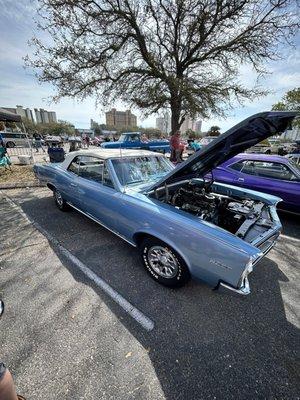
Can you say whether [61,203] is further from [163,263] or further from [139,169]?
[163,263]

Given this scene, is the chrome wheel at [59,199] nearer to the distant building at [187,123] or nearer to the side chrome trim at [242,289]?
the side chrome trim at [242,289]

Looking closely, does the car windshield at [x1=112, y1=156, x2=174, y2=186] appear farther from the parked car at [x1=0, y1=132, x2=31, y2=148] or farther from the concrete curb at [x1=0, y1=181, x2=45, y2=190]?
the parked car at [x1=0, y1=132, x2=31, y2=148]

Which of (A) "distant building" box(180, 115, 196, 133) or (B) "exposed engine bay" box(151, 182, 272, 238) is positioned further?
(A) "distant building" box(180, 115, 196, 133)

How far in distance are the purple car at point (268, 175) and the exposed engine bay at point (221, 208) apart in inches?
66.9

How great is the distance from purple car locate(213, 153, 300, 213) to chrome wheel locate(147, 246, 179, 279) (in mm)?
2985

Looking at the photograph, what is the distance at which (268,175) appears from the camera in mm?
4707

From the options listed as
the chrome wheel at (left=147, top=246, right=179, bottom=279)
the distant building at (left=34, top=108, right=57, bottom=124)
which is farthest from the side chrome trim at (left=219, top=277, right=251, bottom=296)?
the distant building at (left=34, top=108, right=57, bottom=124)

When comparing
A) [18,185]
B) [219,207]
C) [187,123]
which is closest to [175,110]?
[18,185]

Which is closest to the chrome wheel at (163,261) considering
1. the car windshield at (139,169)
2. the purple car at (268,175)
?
the car windshield at (139,169)

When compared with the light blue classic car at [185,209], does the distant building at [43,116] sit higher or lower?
higher

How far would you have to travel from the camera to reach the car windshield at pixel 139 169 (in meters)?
3.12

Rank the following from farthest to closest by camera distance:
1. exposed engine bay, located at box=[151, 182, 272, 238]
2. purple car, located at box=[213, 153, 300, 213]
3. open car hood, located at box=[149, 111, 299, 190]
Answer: purple car, located at box=[213, 153, 300, 213]
exposed engine bay, located at box=[151, 182, 272, 238]
open car hood, located at box=[149, 111, 299, 190]

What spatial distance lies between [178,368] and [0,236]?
3.60 meters

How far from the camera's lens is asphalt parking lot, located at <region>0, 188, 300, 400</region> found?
1.60 meters
